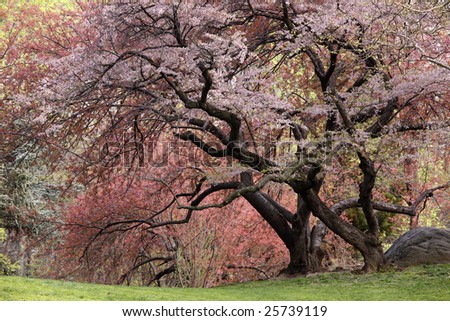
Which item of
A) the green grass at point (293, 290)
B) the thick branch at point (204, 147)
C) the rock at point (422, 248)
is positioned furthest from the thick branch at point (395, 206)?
the thick branch at point (204, 147)

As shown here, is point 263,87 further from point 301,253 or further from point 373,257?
point 373,257

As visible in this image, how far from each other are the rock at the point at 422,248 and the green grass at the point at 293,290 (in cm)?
36

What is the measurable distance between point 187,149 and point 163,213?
1980 mm

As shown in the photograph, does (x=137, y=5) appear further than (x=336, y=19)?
No

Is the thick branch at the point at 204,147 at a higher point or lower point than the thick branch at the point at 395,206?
higher

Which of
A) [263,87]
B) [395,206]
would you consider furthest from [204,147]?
[395,206]

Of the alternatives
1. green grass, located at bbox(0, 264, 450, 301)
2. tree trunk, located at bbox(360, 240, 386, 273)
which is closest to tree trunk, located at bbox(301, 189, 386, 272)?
tree trunk, located at bbox(360, 240, 386, 273)

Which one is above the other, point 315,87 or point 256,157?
point 315,87

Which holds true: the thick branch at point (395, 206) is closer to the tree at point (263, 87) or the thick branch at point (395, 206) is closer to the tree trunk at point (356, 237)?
the tree at point (263, 87)

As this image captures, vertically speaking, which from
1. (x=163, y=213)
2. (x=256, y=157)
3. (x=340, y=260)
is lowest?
(x=340, y=260)

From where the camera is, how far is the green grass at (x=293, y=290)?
7168 millimetres

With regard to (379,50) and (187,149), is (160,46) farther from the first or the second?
(187,149)

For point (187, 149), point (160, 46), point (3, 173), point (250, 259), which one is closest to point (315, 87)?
point (187, 149)

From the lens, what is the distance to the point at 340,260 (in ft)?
45.5
